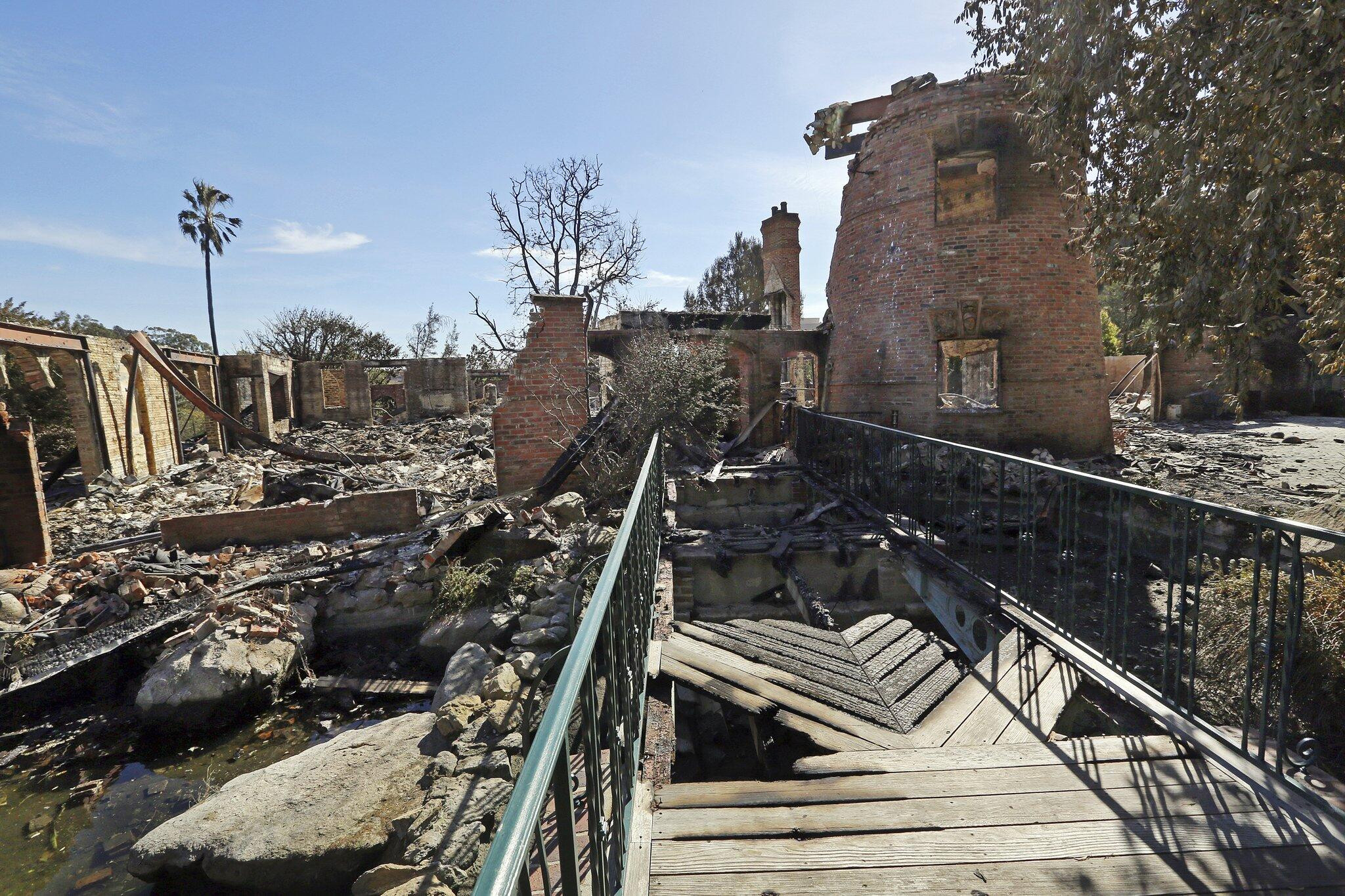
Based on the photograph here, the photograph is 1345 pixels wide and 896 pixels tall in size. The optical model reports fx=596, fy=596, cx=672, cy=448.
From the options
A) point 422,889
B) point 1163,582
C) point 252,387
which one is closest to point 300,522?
point 422,889

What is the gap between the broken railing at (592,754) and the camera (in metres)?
0.91

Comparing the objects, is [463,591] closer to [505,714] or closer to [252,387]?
[505,714]

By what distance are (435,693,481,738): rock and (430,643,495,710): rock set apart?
0.08 m

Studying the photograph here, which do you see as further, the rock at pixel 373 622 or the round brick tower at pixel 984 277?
the round brick tower at pixel 984 277

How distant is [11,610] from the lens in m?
6.29

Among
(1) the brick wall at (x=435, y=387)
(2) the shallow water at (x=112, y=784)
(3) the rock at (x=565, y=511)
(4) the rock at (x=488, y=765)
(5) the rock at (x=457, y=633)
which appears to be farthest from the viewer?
(1) the brick wall at (x=435, y=387)

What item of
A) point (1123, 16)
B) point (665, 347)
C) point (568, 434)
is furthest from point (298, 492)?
point (1123, 16)

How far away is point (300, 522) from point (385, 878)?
654 cm

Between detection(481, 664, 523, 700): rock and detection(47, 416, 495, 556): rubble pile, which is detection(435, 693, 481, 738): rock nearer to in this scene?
detection(481, 664, 523, 700): rock

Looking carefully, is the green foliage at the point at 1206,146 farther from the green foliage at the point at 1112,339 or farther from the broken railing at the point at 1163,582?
the green foliage at the point at 1112,339

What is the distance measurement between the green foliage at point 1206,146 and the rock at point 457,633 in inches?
273

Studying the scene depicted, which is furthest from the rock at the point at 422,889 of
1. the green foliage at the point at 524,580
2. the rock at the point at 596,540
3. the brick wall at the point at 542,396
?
the brick wall at the point at 542,396

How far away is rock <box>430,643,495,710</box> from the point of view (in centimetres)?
504

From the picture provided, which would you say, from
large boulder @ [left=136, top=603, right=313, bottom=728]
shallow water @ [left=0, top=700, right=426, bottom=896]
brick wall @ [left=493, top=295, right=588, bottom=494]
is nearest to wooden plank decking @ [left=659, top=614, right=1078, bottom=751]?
shallow water @ [left=0, top=700, right=426, bottom=896]
